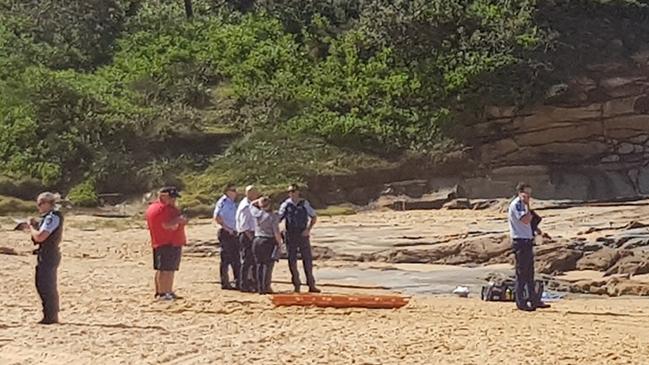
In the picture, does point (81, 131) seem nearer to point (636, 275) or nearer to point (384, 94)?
point (384, 94)

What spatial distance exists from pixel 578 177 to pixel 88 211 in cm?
1342

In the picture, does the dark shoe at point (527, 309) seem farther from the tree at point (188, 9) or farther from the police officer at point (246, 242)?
the tree at point (188, 9)

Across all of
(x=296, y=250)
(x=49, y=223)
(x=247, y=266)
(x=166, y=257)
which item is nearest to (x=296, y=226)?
(x=296, y=250)

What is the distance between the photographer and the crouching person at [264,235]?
15.9 metres

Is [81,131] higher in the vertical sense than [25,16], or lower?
lower

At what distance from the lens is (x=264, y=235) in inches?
625

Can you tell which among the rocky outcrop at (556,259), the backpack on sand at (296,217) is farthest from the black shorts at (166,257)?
the rocky outcrop at (556,259)

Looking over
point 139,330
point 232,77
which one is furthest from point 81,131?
point 139,330

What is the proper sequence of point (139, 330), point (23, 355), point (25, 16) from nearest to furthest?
point (23, 355), point (139, 330), point (25, 16)

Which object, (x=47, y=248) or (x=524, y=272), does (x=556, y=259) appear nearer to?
(x=524, y=272)

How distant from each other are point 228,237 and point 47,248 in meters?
4.76

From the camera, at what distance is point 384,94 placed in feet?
110

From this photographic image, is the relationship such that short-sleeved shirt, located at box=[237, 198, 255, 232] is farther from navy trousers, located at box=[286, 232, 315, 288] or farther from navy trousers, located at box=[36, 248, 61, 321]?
navy trousers, located at box=[36, 248, 61, 321]

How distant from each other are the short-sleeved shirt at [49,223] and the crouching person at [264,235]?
4169mm
